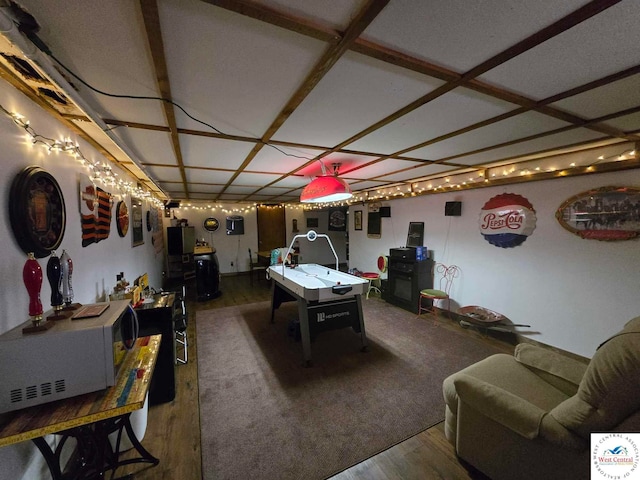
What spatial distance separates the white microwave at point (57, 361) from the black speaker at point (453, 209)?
444 centimetres

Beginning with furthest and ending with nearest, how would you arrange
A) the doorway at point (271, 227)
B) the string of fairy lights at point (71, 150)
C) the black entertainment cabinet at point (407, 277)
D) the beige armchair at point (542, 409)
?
the doorway at point (271, 227) → the black entertainment cabinet at point (407, 277) → the string of fairy lights at point (71, 150) → the beige armchair at point (542, 409)

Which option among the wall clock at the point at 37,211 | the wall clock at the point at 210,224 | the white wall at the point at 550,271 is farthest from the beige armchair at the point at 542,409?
the wall clock at the point at 210,224

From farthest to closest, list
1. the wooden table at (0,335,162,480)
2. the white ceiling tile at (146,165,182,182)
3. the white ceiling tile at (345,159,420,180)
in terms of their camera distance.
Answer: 1. the white ceiling tile at (146,165,182,182)
2. the white ceiling tile at (345,159,420,180)
3. the wooden table at (0,335,162,480)

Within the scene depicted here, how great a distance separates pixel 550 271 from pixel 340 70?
140 inches

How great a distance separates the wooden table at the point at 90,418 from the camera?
3.27 ft

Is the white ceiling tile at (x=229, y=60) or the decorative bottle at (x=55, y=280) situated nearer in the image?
the white ceiling tile at (x=229, y=60)

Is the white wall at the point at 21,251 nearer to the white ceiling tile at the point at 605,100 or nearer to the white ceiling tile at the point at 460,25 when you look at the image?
the white ceiling tile at the point at 460,25

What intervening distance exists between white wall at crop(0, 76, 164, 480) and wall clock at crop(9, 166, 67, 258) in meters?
0.03

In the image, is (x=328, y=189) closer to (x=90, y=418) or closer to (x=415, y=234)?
(x=90, y=418)

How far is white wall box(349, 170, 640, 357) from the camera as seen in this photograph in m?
2.63

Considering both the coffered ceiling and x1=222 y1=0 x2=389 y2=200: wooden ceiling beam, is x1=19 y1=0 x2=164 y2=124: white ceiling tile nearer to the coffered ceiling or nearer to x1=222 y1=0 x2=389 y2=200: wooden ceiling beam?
the coffered ceiling

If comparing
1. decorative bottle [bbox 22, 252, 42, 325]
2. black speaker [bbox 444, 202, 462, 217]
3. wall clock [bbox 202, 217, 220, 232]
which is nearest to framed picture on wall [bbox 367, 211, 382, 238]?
black speaker [bbox 444, 202, 462, 217]

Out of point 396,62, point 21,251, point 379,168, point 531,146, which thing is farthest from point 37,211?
point 531,146

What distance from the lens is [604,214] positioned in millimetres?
2670
